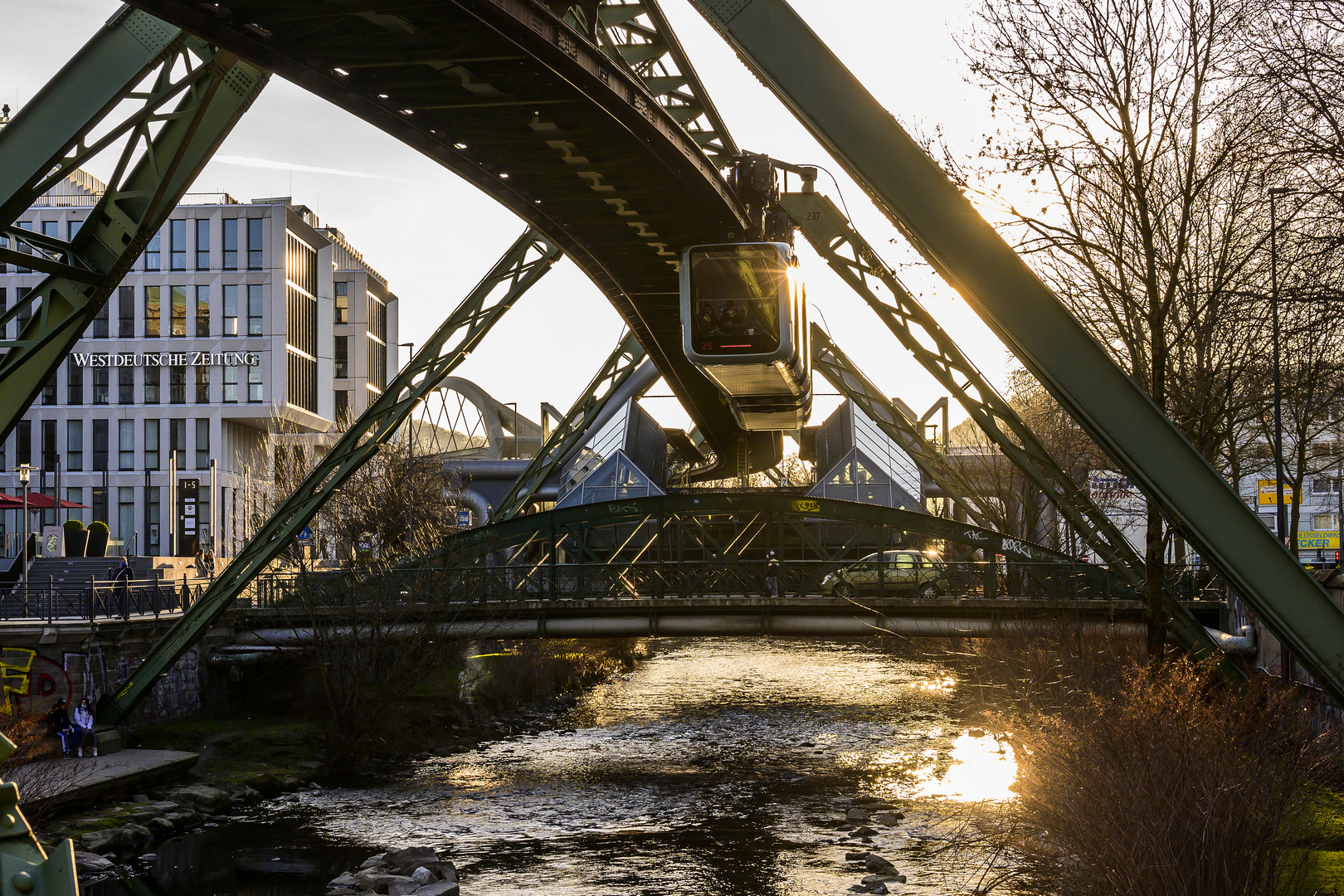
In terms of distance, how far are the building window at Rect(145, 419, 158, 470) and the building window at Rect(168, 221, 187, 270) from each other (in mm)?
9511

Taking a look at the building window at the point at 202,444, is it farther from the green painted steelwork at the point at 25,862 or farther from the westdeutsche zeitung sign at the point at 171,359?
the green painted steelwork at the point at 25,862

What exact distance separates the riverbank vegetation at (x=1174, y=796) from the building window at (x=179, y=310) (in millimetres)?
67144

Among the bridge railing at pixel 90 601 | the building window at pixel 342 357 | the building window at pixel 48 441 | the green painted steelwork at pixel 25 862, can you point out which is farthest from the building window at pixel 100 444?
the green painted steelwork at pixel 25 862

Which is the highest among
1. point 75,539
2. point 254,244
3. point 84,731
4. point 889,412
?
point 254,244

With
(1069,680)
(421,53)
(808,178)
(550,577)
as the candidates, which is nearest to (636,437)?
(550,577)

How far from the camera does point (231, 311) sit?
73.8m

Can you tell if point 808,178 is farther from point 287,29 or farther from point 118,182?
point 118,182

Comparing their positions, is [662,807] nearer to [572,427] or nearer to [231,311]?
[572,427]

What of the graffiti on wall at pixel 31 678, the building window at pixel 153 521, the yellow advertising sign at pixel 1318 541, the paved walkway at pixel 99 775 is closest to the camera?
the paved walkway at pixel 99 775

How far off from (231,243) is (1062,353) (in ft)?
234

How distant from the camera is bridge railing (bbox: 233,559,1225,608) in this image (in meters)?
A: 29.5

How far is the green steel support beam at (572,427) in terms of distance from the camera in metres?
38.1

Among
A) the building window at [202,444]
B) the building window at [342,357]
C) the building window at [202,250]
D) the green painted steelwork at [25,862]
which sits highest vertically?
the building window at [202,250]

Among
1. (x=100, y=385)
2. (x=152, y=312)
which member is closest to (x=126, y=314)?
(x=152, y=312)
